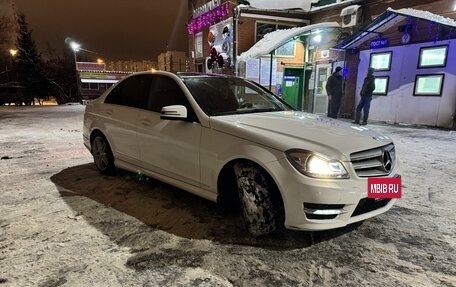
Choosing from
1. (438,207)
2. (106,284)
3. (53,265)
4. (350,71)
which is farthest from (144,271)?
(350,71)

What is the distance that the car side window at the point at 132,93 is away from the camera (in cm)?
432

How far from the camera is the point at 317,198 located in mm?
2609

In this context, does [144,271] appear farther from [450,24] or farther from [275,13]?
[275,13]

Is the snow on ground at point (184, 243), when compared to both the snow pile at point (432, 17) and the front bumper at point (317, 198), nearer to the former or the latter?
the front bumper at point (317, 198)

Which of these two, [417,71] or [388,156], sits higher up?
[417,71]

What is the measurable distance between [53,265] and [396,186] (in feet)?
9.92

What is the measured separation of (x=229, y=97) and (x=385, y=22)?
31.9ft

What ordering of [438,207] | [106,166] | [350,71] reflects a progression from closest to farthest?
[438,207] → [106,166] → [350,71]

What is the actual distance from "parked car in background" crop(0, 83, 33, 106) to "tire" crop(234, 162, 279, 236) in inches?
1421

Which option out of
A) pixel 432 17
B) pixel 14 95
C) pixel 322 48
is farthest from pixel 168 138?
pixel 14 95

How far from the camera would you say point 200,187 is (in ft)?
11.3

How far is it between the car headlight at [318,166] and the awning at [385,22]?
341 inches

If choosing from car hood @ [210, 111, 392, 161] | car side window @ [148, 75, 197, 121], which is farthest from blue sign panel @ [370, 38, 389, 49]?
car side window @ [148, 75, 197, 121]

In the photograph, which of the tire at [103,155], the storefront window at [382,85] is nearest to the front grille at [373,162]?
the tire at [103,155]
